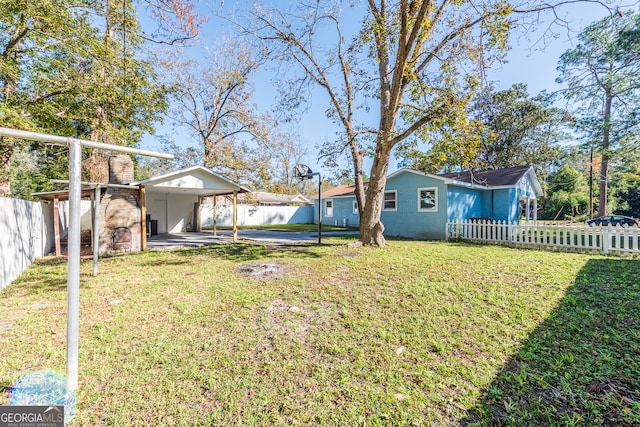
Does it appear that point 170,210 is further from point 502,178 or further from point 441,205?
point 502,178

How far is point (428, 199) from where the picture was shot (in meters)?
12.8

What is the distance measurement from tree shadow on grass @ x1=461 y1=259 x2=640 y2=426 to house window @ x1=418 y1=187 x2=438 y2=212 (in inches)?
337

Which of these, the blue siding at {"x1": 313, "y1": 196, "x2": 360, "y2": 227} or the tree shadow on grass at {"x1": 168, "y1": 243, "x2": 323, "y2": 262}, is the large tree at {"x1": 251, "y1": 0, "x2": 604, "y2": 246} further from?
the blue siding at {"x1": 313, "y1": 196, "x2": 360, "y2": 227}

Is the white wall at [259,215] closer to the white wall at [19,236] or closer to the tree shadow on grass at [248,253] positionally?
the tree shadow on grass at [248,253]

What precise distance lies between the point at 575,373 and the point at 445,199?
33.5ft

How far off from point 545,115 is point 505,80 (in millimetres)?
22743

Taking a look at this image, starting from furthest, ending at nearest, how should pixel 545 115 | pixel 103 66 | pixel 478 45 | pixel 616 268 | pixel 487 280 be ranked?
pixel 545 115 → pixel 103 66 → pixel 478 45 → pixel 616 268 → pixel 487 280

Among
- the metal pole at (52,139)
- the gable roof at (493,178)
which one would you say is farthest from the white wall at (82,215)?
the gable roof at (493,178)

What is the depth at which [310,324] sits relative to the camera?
358cm

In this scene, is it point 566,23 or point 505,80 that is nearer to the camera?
point 566,23

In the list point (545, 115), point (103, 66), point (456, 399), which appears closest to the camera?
point (456, 399)

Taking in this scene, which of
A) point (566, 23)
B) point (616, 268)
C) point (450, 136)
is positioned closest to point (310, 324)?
point (450, 136)

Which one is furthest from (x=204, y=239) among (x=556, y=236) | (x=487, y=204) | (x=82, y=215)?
(x=487, y=204)

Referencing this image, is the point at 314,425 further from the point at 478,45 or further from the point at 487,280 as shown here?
the point at 478,45
